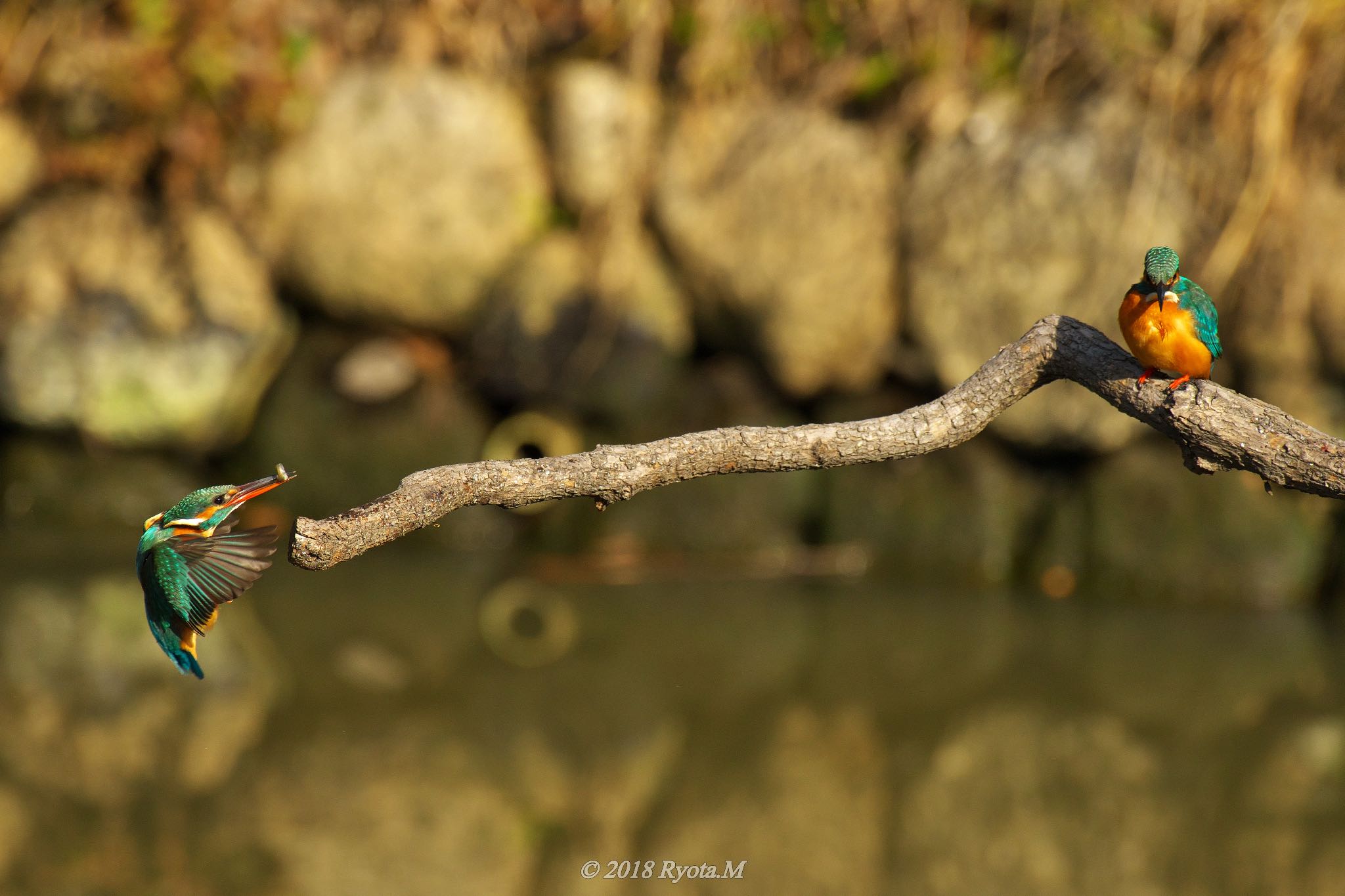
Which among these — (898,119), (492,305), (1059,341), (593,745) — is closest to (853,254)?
(898,119)

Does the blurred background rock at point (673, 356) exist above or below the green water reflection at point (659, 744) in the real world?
above

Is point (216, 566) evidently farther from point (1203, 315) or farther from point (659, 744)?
point (659, 744)

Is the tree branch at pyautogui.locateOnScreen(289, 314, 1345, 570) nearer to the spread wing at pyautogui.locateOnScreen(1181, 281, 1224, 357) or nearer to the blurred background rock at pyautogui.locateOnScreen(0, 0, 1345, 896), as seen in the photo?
the spread wing at pyautogui.locateOnScreen(1181, 281, 1224, 357)

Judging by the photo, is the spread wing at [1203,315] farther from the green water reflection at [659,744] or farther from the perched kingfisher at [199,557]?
the green water reflection at [659,744]

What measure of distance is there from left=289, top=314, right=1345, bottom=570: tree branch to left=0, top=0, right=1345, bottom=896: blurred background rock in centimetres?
210

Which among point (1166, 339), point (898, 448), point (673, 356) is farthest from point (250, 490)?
point (673, 356)

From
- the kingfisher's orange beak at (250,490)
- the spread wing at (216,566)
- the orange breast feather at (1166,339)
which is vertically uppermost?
the orange breast feather at (1166,339)

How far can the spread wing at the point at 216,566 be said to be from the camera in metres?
1.48

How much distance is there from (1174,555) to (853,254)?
1863 mm

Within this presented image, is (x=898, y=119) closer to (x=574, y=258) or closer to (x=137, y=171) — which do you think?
(x=574, y=258)

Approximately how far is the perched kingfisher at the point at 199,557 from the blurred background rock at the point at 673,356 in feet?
6.58

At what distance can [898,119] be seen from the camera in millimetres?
5590

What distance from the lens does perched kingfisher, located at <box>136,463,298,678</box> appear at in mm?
1486

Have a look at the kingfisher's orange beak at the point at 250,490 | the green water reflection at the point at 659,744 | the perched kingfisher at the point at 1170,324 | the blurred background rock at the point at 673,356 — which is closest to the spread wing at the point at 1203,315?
the perched kingfisher at the point at 1170,324
